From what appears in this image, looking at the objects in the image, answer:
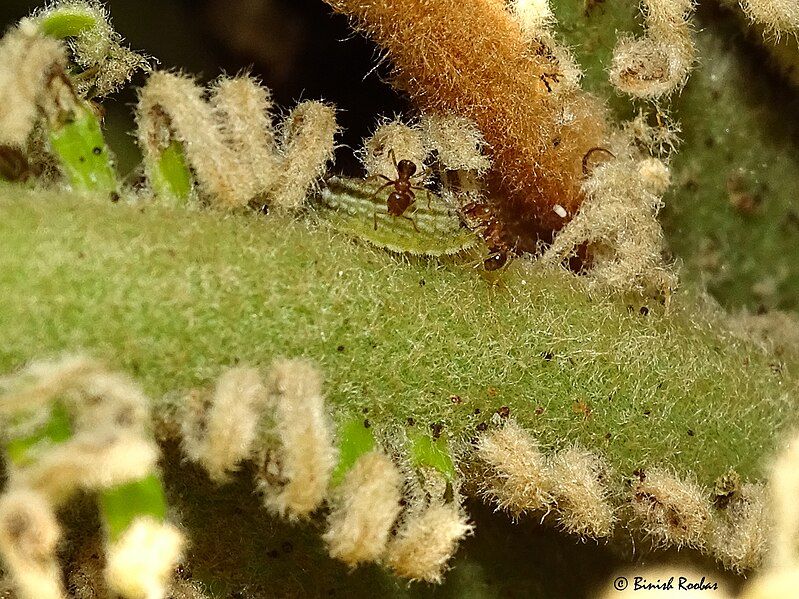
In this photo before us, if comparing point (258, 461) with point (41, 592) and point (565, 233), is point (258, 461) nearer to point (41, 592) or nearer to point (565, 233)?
point (41, 592)

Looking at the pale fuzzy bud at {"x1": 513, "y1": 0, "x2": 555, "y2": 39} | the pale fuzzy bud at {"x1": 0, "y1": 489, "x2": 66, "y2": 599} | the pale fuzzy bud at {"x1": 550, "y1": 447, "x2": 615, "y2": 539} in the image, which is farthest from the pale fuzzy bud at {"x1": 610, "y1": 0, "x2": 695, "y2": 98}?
the pale fuzzy bud at {"x1": 0, "y1": 489, "x2": 66, "y2": 599}

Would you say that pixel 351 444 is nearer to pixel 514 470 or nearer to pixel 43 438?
pixel 514 470

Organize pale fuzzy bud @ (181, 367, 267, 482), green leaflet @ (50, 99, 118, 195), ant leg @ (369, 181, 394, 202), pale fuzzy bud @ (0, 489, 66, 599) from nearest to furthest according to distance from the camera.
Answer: pale fuzzy bud @ (0, 489, 66, 599)
pale fuzzy bud @ (181, 367, 267, 482)
green leaflet @ (50, 99, 118, 195)
ant leg @ (369, 181, 394, 202)

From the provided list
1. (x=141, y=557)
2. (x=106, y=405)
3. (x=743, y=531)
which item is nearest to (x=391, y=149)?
(x=106, y=405)

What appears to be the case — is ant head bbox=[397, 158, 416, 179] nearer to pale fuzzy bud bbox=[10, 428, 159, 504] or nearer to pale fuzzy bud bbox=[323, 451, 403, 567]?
pale fuzzy bud bbox=[323, 451, 403, 567]

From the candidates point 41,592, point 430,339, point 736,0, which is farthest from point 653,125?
point 41,592

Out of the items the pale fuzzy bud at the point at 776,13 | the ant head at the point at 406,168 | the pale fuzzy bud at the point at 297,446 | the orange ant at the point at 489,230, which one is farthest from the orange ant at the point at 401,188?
the pale fuzzy bud at the point at 776,13
